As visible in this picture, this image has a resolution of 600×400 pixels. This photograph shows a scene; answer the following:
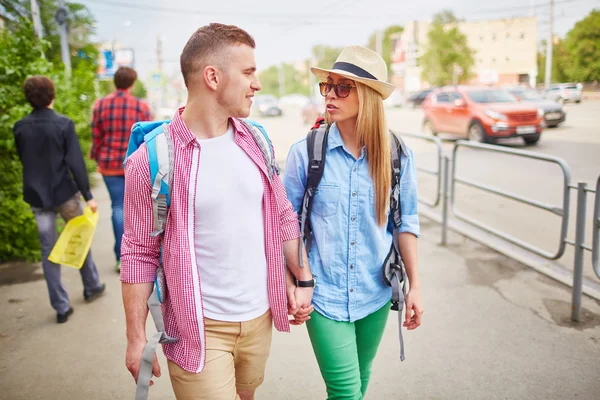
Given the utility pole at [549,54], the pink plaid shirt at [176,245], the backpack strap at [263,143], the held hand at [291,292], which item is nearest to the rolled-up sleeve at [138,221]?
the pink plaid shirt at [176,245]

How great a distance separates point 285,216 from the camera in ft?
6.92

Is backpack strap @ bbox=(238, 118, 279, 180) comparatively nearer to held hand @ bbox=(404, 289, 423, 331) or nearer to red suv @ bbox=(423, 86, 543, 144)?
held hand @ bbox=(404, 289, 423, 331)

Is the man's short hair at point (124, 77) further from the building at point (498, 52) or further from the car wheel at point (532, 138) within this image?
the building at point (498, 52)

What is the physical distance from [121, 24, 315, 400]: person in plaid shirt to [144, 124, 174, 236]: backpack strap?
0.06ft

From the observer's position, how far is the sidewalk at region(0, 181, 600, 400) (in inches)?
128

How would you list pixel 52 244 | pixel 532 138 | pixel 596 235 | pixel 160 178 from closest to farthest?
pixel 160 178
pixel 596 235
pixel 52 244
pixel 532 138

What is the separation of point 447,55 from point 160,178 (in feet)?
166

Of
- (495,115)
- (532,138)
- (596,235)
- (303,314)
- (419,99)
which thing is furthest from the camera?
(419,99)

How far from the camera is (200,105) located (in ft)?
6.21

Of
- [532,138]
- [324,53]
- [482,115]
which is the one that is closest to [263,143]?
[482,115]

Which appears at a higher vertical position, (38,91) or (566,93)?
(566,93)

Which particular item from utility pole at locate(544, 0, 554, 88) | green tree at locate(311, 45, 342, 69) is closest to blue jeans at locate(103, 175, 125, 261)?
utility pole at locate(544, 0, 554, 88)

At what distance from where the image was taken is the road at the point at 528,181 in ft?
22.2

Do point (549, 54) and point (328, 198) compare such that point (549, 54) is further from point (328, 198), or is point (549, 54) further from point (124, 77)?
point (328, 198)
